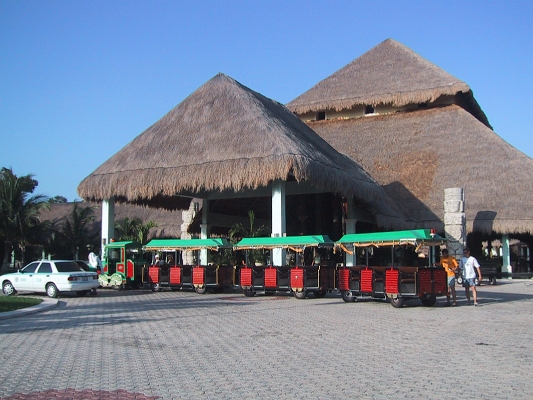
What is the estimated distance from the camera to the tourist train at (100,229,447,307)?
16.8m

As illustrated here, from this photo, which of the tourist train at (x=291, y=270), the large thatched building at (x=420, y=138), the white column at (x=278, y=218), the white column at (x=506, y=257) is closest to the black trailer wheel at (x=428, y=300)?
the tourist train at (x=291, y=270)

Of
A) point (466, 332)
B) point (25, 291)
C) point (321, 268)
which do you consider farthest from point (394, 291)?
point (25, 291)

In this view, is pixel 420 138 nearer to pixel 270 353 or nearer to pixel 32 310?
pixel 32 310

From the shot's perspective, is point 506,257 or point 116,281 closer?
point 116,281

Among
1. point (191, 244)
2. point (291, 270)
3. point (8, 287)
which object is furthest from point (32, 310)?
point (291, 270)

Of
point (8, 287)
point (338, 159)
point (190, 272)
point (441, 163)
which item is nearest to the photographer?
point (8, 287)

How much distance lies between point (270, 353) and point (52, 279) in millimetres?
13271

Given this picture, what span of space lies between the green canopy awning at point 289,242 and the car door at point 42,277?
6.53 m

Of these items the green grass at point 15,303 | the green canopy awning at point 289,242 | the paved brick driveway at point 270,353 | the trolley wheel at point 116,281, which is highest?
the green canopy awning at point 289,242

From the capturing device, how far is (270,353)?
9.71m

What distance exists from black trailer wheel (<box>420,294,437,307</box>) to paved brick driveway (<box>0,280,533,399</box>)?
1.30ft

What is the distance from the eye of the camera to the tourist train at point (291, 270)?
663 inches

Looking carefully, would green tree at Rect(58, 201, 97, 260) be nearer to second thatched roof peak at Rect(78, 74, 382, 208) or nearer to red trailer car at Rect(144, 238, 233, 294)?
second thatched roof peak at Rect(78, 74, 382, 208)

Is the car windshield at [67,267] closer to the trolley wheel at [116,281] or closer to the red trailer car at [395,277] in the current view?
the trolley wheel at [116,281]
